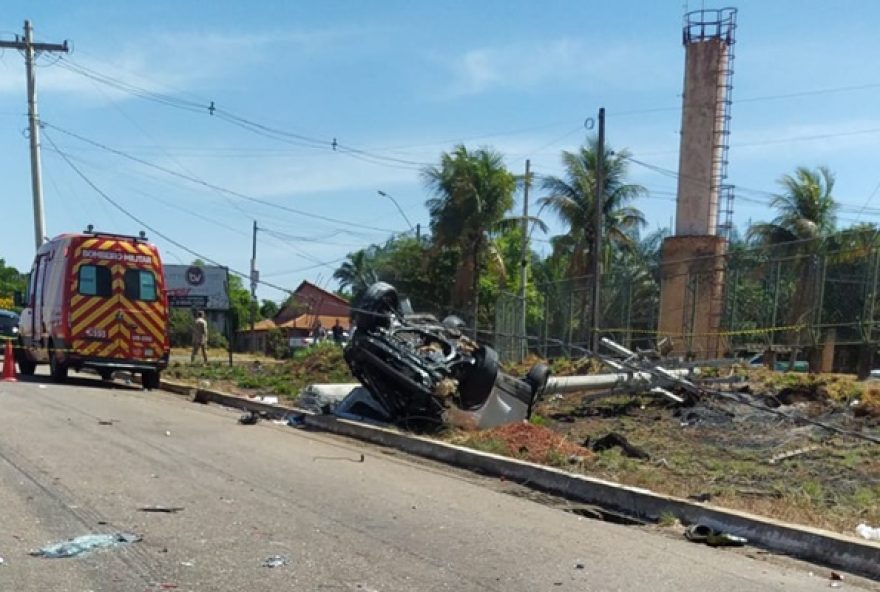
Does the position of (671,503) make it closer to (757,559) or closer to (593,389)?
(757,559)

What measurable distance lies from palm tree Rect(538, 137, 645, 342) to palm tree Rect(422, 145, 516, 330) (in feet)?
6.68

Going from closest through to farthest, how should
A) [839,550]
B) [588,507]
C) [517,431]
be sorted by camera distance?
1. [839,550]
2. [588,507]
3. [517,431]

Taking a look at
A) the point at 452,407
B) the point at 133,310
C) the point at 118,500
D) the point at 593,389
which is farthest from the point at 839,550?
the point at 133,310

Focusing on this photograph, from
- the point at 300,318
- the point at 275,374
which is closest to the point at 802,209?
the point at 275,374

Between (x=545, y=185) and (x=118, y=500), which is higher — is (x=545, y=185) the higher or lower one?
the higher one

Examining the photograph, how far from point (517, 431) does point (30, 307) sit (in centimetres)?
1389

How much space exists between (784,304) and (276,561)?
17361 mm

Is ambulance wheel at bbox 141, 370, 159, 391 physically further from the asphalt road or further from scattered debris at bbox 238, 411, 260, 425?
the asphalt road

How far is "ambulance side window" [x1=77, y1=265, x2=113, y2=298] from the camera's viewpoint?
18609 millimetres

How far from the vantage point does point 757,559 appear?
6.83 meters

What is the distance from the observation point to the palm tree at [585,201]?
4081cm

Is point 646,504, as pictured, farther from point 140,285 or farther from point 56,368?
point 56,368

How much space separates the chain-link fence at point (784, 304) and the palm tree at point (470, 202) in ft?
49.3

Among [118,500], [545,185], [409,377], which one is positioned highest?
[545,185]
